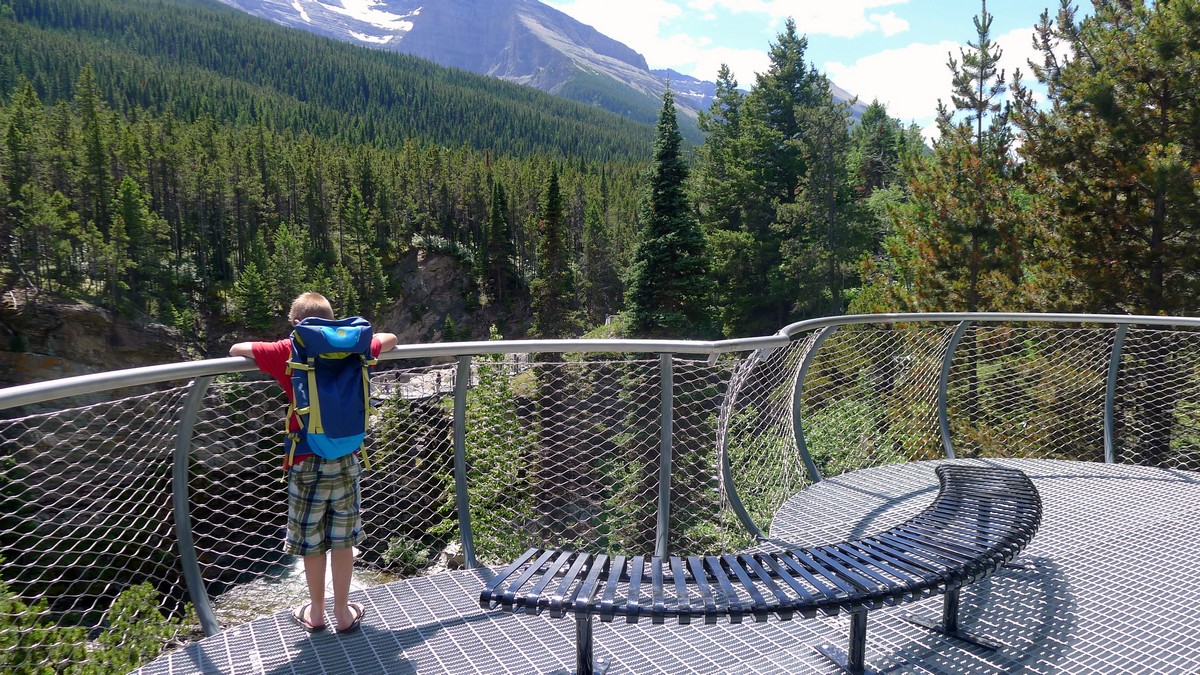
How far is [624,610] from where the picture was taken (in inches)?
90.4

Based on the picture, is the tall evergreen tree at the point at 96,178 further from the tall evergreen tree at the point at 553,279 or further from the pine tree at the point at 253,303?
the tall evergreen tree at the point at 553,279

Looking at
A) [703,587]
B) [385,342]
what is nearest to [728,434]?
[703,587]

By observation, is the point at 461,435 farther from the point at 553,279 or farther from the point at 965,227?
the point at 553,279

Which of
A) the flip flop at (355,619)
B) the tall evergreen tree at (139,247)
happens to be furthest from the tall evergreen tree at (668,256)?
the tall evergreen tree at (139,247)

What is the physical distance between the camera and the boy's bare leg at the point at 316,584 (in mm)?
2775

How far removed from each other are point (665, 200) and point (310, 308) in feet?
86.3

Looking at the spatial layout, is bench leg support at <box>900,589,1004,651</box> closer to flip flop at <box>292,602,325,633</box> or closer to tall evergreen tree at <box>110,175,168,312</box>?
flip flop at <box>292,602,325,633</box>

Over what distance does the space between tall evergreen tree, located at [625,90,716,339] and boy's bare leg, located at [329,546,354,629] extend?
85.0ft

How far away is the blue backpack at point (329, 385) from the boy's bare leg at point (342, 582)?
425 mm

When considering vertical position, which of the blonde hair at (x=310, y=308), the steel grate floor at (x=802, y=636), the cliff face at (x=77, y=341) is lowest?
the cliff face at (x=77, y=341)

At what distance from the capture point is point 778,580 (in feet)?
8.98

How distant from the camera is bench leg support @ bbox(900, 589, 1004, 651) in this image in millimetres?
2799

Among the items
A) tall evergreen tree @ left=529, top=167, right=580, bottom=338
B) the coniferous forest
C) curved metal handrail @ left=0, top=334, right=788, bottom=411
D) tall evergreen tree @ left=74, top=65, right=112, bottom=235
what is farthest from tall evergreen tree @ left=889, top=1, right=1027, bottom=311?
tall evergreen tree @ left=74, top=65, right=112, bottom=235

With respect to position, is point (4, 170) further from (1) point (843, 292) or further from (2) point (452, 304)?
(1) point (843, 292)
